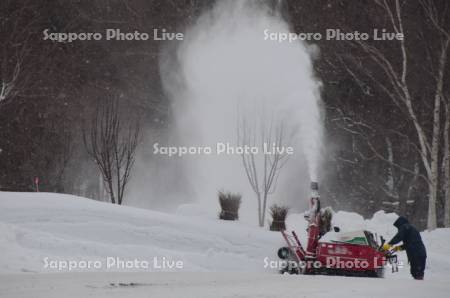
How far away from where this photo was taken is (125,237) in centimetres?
1512

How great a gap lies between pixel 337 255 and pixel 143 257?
358 centimetres

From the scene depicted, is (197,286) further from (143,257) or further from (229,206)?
(229,206)

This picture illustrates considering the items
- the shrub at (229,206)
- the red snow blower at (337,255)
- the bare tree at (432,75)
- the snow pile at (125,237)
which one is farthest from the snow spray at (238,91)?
the red snow blower at (337,255)

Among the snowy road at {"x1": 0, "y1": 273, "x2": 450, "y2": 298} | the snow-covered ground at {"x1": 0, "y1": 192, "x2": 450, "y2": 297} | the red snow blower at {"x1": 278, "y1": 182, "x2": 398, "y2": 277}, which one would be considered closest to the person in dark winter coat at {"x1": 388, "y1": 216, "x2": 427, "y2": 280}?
the snow-covered ground at {"x1": 0, "y1": 192, "x2": 450, "y2": 297}

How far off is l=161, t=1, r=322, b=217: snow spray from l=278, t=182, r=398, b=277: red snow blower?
10.5 metres

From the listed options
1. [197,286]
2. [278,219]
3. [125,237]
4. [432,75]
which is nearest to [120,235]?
[125,237]

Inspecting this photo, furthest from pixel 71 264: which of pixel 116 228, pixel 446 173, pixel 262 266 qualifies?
pixel 446 173

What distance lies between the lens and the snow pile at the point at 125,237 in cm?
1370

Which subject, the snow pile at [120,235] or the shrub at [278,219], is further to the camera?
the shrub at [278,219]

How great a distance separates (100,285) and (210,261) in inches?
185

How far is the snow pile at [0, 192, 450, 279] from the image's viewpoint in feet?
45.0

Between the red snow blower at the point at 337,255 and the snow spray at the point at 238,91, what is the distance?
10.5 meters

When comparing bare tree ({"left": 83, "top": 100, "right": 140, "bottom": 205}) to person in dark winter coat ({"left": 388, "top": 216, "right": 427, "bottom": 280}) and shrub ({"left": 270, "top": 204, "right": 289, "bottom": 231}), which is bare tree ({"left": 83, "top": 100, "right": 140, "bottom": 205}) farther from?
person in dark winter coat ({"left": 388, "top": 216, "right": 427, "bottom": 280})

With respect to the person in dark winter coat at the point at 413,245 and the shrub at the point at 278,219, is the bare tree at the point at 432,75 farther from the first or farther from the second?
the person in dark winter coat at the point at 413,245
